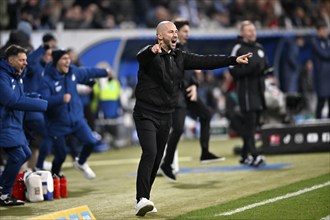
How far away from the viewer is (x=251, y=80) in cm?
1457

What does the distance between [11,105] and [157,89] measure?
202 cm

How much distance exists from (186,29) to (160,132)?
3.54 m

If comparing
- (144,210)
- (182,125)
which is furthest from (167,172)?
(144,210)

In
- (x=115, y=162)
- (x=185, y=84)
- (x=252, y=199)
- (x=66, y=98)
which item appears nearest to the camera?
(x=252, y=199)

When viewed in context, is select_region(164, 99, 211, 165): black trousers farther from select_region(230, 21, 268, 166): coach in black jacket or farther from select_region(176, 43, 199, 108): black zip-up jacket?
select_region(230, 21, 268, 166): coach in black jacket

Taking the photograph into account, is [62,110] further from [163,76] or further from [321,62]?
[321,62]

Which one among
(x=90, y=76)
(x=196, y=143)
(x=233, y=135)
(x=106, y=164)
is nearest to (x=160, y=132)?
(x=90, y=76)

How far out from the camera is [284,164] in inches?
595

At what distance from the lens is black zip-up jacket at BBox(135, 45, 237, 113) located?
10117 mm

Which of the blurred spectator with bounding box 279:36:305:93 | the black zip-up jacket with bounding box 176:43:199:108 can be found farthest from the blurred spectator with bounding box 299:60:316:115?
the black zip-up jacket with bounding box 176:43:199:108

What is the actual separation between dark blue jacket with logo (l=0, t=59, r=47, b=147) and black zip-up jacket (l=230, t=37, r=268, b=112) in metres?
4.28

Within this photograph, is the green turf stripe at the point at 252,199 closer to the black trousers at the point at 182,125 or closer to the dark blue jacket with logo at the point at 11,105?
the black trousers at the point at 182,125

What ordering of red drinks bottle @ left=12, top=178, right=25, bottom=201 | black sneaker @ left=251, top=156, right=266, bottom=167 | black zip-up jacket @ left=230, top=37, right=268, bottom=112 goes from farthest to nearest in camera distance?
black sneaker @ left=251, top=156, right=266, bottom=167 → black zip-up jacket @ left=230, top=37, right=268, bottom=112 → red drinks bottle @ left=12, top=178, right=25, bottom=201

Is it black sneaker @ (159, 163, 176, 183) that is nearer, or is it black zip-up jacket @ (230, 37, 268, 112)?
black sneaker @ (159, 163, 176, 183)
